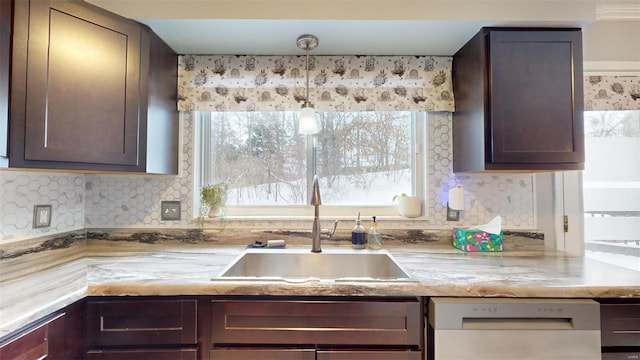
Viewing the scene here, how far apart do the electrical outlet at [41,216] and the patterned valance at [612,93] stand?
9.52 feet

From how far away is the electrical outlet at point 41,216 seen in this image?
1.46 meters

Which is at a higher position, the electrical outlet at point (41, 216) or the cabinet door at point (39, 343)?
the electrical outlet at point (41, 216)

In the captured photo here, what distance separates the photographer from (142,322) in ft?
3.67

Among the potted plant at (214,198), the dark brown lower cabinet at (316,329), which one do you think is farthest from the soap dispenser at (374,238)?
the potted plant at (214,198)

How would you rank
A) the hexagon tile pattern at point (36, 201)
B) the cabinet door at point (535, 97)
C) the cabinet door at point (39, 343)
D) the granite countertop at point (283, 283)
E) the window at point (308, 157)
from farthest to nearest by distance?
1. the window at point (308, 157)
2. the cabinet door at point (535, 97)
3. the hexagon tile pattern at point (36, 201)
4. the granite countertop at point (283, 283)
5. the cabinet door at point (39, 343)

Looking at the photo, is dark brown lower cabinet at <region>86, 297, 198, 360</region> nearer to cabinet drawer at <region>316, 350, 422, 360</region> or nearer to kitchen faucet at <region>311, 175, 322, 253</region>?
cabinet drawer at <region>316, 350, 422, 360</region>

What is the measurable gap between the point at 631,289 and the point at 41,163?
220 centimetres

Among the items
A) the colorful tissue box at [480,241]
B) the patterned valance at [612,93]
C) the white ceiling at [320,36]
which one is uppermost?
the white ceiling at [320,36]

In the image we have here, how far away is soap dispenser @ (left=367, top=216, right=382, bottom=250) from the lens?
1686 mm

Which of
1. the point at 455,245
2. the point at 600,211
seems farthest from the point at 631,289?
the point at 600,211

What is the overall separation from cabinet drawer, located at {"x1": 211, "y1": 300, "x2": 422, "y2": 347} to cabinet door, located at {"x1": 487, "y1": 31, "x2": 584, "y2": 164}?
0.87 meters

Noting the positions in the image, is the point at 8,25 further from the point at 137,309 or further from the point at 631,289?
the point at 631,289

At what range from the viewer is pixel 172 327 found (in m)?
1.12

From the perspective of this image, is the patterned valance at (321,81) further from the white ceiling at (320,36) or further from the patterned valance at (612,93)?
the patterned valance at (612,93)
